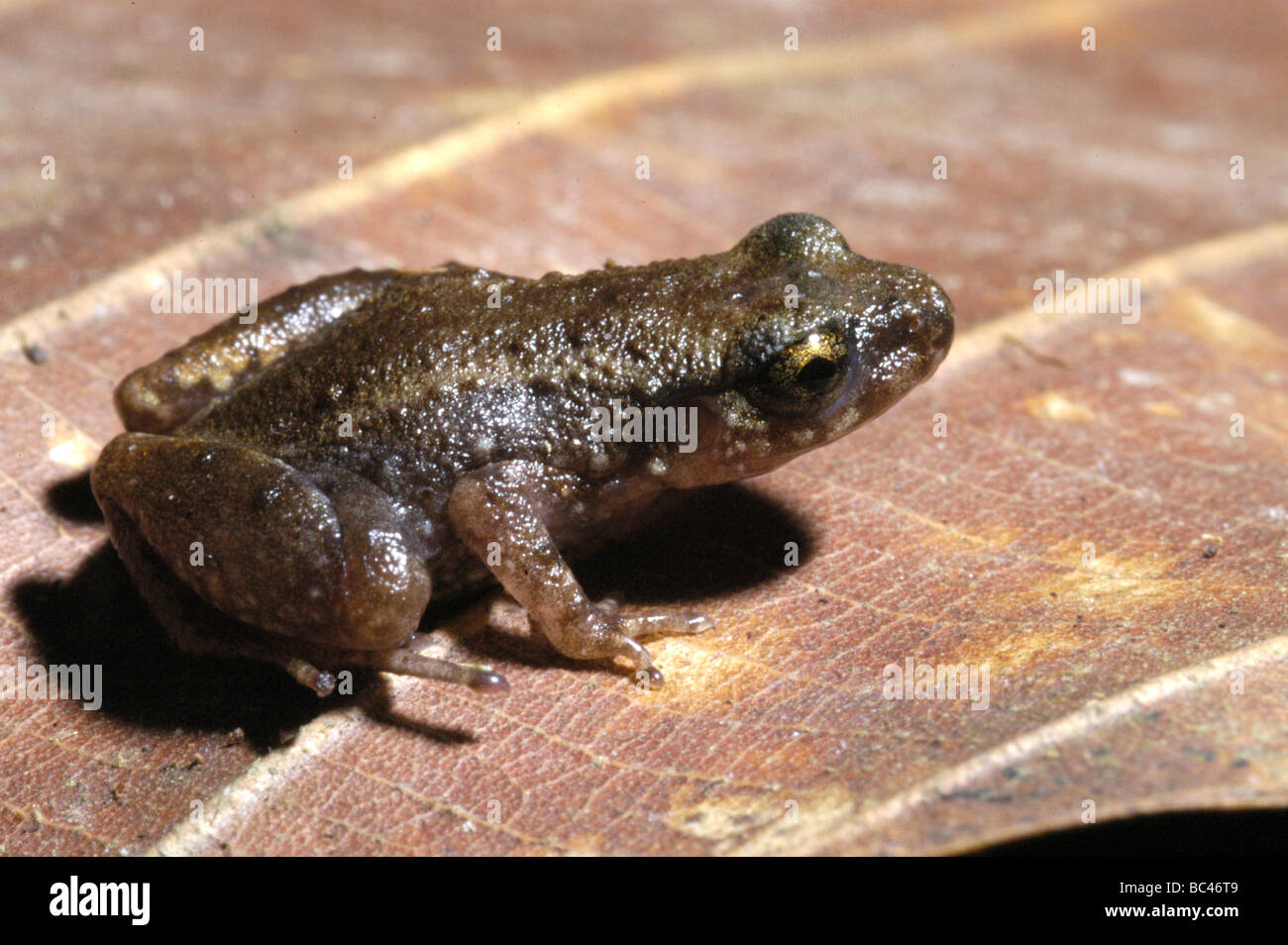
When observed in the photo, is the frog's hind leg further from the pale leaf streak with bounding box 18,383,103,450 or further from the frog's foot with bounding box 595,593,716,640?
the pale leaf streak with bounding box 18,383,103,450

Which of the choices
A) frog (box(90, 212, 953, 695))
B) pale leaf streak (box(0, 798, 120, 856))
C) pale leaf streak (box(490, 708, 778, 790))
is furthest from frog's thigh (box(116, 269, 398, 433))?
pale leaf streak (box(490, 708, 778, 790))

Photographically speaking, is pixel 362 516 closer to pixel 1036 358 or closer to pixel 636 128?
pixel 1036 358

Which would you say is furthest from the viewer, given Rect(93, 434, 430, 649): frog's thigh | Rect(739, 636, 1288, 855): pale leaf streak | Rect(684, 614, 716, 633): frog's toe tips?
Rect(684, 614, 716, 633): frog's toe tips

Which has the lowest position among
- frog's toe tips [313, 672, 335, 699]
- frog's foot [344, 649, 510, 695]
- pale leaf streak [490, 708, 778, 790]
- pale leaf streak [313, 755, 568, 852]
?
pale leaf streak [313, 755, 568, 852]

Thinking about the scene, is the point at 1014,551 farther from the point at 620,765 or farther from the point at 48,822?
the point at 48,822

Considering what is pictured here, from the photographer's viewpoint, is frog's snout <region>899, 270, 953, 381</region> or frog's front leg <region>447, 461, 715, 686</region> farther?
frog's snout <region>899, 270, 953, 381</region>
